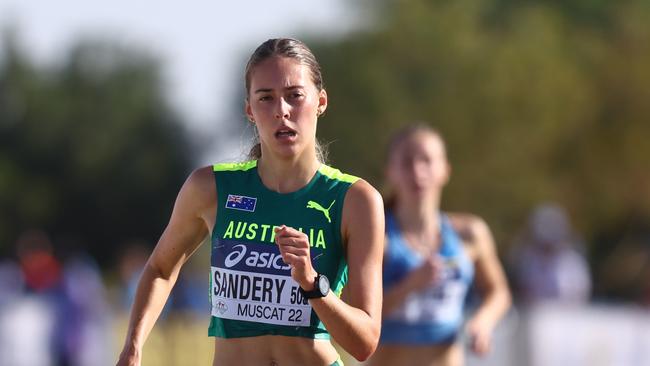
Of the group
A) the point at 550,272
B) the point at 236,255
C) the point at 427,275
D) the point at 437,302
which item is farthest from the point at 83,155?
the point at 236,255

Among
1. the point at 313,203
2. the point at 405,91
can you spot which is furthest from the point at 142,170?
the point at 313,203

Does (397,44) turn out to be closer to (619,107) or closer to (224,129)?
(619,107)

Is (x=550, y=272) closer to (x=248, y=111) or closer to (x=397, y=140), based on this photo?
(x=397, y=140)

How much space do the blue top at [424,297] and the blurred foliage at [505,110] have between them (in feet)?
104

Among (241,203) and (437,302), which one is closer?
(241,203)

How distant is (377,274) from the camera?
5.28m

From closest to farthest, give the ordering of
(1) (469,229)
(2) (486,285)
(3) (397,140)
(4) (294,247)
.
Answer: (4) (294,247) → (3) (397,140) → (1) (469,229) → (2) (486,285)

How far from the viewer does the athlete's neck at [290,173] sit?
17.7 ft

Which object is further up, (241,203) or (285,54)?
(285,54)

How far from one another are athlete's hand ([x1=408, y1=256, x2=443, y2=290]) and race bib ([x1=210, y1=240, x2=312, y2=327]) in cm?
280

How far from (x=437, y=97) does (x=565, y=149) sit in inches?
218

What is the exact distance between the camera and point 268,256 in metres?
5.27

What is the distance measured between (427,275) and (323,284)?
3176 mm

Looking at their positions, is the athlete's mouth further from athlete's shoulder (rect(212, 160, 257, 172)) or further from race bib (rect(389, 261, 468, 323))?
race bib (rect(389, 261, 468, 323))
